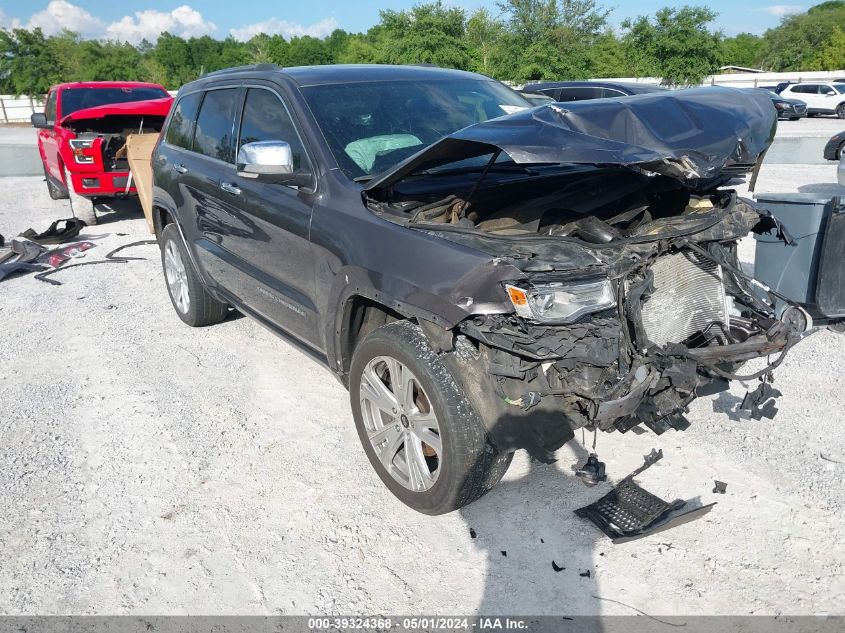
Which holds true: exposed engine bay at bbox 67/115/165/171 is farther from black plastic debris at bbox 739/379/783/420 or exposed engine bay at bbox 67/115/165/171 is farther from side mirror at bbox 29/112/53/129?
black plastic debris at bbox 739/379/783/420

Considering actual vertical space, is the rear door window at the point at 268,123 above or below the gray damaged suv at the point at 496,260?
above

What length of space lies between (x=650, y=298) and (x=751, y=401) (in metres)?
0.72

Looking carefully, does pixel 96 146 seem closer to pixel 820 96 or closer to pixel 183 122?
pixel 183 122

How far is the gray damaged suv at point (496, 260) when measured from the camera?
8.68 feet

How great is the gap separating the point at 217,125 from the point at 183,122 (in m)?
0.79

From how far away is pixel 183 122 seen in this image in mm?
5355

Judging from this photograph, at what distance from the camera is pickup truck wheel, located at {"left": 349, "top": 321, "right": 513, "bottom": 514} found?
2809mm

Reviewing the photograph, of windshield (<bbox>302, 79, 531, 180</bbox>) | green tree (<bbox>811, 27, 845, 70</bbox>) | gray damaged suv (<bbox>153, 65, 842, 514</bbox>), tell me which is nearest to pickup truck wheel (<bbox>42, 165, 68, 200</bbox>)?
gray damaged suv (<bbox>153, 65, 842, 514</bbox>)

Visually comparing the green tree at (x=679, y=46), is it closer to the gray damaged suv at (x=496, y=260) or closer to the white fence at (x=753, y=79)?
the white fence at (x=753, y=79)

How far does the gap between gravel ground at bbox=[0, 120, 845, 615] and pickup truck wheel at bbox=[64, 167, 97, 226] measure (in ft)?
19.3

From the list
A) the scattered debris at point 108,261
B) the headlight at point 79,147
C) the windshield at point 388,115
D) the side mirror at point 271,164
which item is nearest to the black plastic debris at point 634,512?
the windshield at point 388,115

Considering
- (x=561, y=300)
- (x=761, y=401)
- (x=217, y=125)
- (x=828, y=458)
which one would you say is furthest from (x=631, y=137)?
(x=217, y=125)

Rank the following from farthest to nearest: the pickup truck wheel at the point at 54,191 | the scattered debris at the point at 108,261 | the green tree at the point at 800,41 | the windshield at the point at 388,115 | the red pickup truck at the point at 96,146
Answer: the green tree at the point at 800,41
the pickup truck wheel at the point at 54,191
the red pickup truck at the point at 96,146
the scattered debris at the point at 108,261
the windshield at the point at 388,115

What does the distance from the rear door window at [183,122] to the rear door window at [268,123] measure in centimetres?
103
